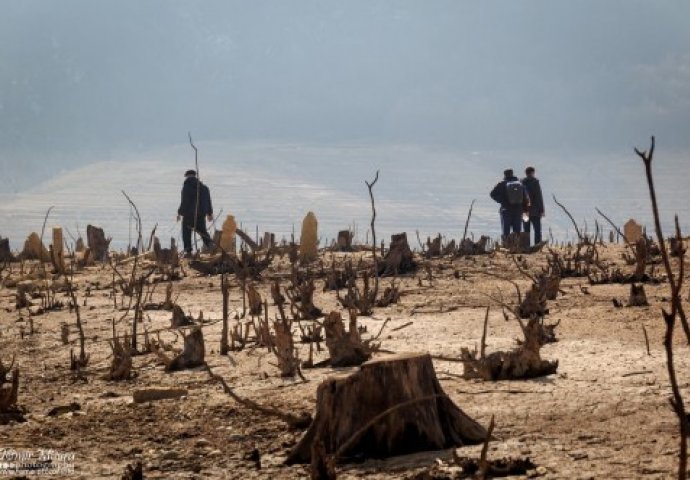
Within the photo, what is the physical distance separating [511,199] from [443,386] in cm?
1263

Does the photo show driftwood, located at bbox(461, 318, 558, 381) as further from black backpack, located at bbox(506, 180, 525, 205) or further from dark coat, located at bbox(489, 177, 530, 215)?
dark coat, located at bbox(489, 177, 530, 215)

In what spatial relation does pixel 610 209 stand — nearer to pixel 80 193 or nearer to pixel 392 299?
pixel 80 193

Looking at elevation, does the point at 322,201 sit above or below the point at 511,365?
above

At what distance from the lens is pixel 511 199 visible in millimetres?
18219

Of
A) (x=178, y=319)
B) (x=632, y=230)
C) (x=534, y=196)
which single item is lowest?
(x=178, y=319)

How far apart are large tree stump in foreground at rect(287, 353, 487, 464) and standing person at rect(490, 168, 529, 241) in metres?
13.6

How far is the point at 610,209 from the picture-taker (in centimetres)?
17400

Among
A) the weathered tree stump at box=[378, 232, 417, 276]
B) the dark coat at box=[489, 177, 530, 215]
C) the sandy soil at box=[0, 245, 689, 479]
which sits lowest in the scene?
the sandy soil at box=[0, 245, 689, 479]

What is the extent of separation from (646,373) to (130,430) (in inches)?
80.5

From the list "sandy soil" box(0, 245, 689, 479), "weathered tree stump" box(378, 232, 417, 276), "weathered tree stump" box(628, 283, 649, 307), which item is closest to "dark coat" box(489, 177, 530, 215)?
"weathered tree stump" box(378, 232, 417, 276)

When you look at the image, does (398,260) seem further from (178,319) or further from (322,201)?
(322,201)

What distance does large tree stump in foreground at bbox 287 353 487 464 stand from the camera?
15.4 feet

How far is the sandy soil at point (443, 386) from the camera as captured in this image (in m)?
4.57

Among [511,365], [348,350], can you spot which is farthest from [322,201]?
[511,365]
